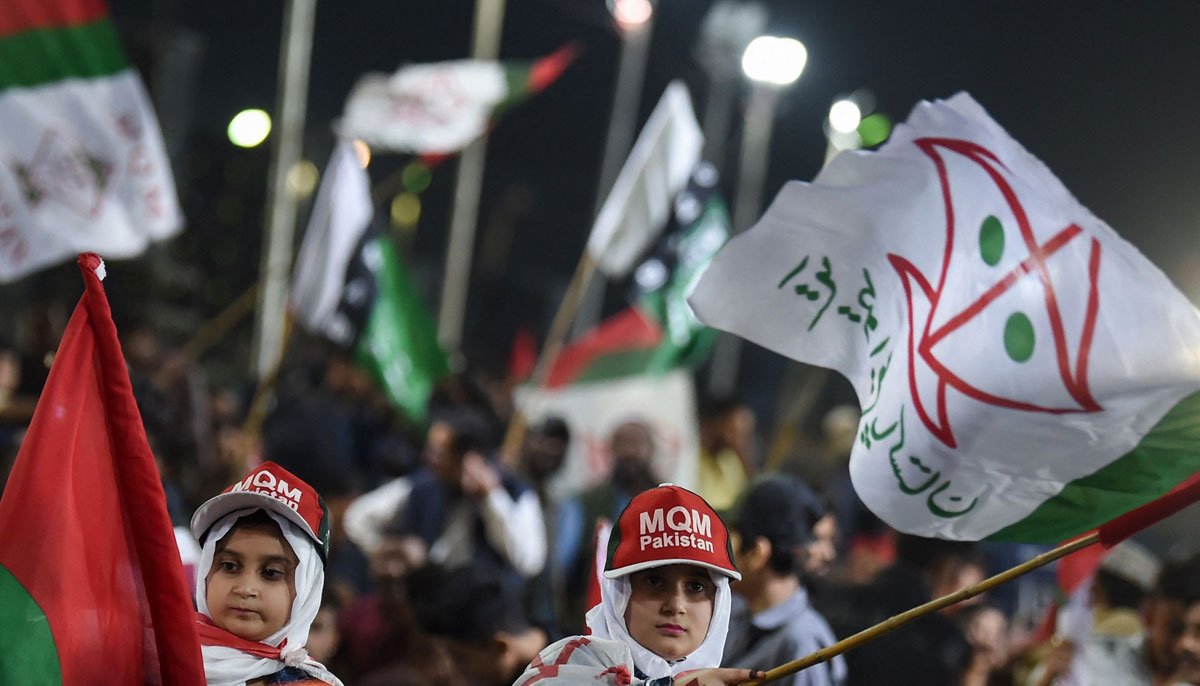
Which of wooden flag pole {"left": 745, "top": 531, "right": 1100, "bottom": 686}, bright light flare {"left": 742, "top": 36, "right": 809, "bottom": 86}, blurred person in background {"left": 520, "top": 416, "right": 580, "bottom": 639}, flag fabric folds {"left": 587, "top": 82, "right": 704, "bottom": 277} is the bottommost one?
wooden flag pole {"left": 745, "top": 531, "right": 1100, "bottom": 686}

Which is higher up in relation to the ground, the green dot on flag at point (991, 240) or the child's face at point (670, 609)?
the green dot on flag at point (991, 240)

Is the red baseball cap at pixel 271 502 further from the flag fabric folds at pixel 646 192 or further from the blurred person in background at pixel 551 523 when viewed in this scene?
the flag fabric folds at pixel 646 192

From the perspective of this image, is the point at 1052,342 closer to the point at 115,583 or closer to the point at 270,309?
the point at 115,583

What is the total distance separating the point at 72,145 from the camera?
27.0 feet

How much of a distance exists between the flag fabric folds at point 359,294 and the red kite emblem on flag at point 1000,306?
6444mm

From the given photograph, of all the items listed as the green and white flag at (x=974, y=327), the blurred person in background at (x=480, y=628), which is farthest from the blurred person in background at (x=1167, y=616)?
the blurred person in background at (x=480, y=628)

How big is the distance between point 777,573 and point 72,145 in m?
5.06

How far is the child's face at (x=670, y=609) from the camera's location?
3.74m

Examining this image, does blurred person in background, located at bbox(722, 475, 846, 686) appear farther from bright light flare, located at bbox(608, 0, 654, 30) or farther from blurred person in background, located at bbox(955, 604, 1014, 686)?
bright light flare, located at bbox(608, 0, 654, 30)

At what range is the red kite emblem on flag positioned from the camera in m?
3.81

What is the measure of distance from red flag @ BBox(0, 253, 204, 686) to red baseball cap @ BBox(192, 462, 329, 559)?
31cm

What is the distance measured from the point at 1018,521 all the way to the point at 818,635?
1.11 m

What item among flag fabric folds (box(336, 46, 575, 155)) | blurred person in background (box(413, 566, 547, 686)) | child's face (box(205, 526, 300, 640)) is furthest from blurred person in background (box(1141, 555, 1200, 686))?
flag fabric folds (box(336, 46, 575, 155))

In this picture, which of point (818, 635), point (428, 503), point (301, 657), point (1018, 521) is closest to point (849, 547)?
point (428, 503)
